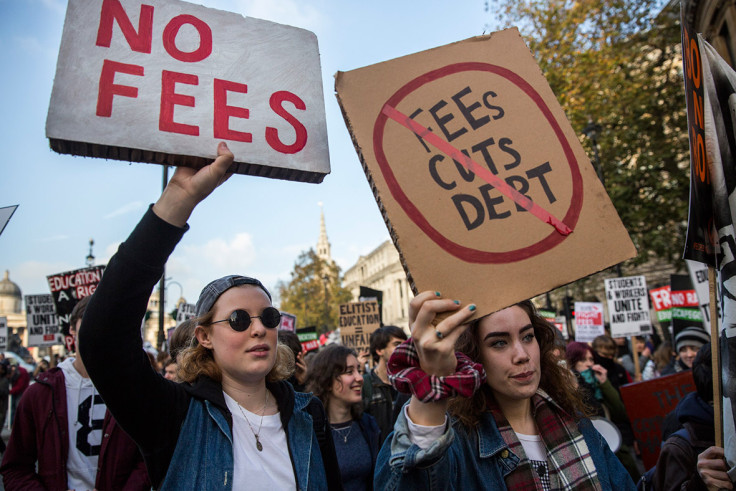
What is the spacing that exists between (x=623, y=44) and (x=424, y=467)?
17.8 m

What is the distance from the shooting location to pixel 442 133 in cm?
179

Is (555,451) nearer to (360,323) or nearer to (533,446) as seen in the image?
(533,446)

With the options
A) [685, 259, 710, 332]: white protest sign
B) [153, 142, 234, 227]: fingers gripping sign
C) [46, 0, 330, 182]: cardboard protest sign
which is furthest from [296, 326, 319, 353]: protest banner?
[153, 142, 234, 227]: fingers gripping sign

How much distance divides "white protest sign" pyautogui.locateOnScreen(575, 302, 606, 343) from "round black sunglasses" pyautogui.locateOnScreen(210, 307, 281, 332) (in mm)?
10581

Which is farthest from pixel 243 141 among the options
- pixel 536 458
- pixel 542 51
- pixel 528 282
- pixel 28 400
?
pixel 542 51

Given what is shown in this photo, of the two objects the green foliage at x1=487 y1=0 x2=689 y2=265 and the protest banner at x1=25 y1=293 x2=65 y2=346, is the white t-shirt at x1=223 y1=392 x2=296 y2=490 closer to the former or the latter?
the protest banner at x1=25 y1=293 x2=65 y2=346

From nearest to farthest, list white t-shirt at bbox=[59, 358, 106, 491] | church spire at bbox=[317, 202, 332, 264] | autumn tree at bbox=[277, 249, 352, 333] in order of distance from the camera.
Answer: white t-shirt at bbox=[59, 358, 106, 491], autumn tree at bbox=[277, 249, 352, 333], church spire at bbox=[317, 202, 332, 264]

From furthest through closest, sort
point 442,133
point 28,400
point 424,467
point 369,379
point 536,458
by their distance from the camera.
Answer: point 369,379, point 28,400, point 536,458, point 442,133, point 424,467

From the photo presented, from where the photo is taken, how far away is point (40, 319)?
11.8 m

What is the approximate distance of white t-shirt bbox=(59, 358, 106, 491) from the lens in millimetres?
3078

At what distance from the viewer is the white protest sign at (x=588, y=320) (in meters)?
11.6

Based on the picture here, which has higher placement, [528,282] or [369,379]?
[528,282]

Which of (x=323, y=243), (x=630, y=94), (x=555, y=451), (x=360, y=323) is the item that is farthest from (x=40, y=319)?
(x=323, y=243)

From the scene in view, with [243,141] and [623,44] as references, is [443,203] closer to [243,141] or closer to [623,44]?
[243,141]
